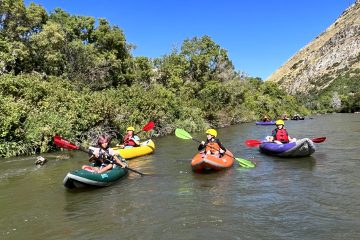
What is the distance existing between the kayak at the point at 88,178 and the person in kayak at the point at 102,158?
0.22 metres

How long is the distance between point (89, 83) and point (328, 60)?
102 meters

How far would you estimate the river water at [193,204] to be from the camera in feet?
22.7

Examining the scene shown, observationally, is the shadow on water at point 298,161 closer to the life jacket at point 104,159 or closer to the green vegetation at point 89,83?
the life jacket at point 104,159

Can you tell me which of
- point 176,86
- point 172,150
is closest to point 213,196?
point 172,150

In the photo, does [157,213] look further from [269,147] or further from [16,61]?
[16,61]

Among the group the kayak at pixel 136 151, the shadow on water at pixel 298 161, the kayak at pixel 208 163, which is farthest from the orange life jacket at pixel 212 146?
the kayak at pixel 136 151

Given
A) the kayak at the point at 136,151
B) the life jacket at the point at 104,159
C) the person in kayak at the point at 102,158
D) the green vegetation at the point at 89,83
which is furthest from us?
the green vegetation at the point at 89,83

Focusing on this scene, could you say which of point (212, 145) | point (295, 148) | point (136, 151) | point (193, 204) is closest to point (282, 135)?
point (295, 148)

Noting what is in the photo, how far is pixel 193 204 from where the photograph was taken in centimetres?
853

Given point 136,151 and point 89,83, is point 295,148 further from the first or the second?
point 89,83

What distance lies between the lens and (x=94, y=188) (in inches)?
401

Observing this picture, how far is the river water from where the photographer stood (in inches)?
273

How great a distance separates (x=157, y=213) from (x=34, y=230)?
228cm

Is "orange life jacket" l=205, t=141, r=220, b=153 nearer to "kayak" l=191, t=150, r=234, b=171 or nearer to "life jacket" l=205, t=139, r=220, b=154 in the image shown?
"life jacket" l=205, t=139, r=220, b=154
